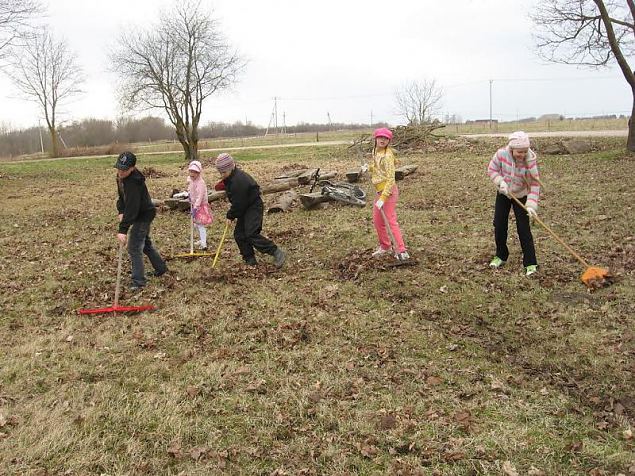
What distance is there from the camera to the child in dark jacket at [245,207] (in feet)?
24.2

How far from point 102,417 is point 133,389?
43 cm

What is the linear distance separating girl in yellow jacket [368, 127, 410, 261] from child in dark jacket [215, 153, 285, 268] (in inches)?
62.9

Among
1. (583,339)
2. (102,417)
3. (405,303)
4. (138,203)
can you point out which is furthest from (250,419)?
(138,203)

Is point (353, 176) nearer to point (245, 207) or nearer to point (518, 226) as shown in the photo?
point (245, 207)

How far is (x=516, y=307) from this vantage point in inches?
226

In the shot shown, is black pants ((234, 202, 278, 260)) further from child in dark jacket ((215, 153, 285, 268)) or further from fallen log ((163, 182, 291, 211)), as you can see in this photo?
fallen log ((163, 182, 291, 211))

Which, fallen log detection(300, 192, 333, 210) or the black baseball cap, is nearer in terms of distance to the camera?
the black baseball cap

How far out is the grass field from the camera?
3.60m

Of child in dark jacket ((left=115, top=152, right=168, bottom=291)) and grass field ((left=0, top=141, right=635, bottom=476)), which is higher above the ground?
child in dark jacket ((left=115, top=152, right=168, bottom=291))

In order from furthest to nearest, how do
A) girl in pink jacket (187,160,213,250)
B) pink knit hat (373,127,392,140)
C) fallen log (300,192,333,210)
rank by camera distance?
fallen log (300,192,333,210), girl in pink jacket (187,160,213,250), pink knit hat (373,127,392,140)

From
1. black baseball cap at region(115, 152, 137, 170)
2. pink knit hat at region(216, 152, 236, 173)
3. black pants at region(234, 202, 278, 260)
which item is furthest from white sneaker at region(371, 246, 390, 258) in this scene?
black baseball cap at region(115, 152, 137, 170)

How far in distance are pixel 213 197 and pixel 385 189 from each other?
7337mm

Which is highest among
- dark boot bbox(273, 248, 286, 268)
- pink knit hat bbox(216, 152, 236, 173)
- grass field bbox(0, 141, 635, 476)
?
pink knit hat bbox(216, 152, 236, 173)

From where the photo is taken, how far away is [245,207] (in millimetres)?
7469
